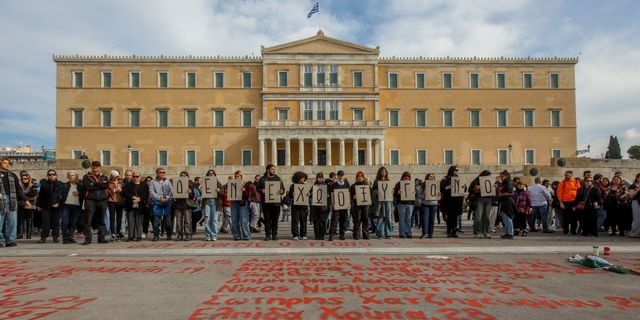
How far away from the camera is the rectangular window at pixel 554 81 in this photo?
50591 millimetres

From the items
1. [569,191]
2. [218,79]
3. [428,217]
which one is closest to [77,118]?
[218,79]

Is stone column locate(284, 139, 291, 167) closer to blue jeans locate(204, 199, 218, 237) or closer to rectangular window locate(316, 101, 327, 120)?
rectangular window locate(316, 101, 327, 120)

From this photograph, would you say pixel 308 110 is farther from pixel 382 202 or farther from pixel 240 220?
pixel 240 220

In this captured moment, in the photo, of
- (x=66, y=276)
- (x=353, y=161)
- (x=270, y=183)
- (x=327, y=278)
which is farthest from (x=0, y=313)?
(x=353, y=161)

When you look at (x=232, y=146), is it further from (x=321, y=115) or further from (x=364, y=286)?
(x=364, y=286)

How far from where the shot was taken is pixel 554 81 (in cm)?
5069

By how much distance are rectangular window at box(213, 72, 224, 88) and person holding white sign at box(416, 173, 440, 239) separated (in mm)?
39593

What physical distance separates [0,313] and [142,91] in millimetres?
47140

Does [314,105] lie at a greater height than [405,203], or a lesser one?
greater

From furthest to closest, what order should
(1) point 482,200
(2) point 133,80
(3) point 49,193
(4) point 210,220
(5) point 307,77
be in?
1. (5) point 307,77
2. (2) point 133,80
3. (1) point 482,200
4. (4) point 210,220
5. (3) point 49,193

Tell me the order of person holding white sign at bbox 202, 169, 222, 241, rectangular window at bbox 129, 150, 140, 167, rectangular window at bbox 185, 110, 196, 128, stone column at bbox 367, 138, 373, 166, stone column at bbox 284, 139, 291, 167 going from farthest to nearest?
rectangular window at bbox 185, 110, 196, 128 < rectangular window at bbox 129, 150, 140, 167 < stone column at bbox 367, 138, 373, 166 < stone column at bbox 284, 139, 291, 167 < person holding white sign at bbox 202, 169, 222, 241

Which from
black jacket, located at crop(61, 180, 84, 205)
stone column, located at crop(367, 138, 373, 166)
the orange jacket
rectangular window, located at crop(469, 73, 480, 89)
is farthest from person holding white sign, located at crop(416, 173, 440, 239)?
rectangular window, located at crop(469, 73, 480, 89)

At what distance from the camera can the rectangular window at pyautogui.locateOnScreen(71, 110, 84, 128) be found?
48.8 m

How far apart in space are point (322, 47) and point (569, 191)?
3809 cm
